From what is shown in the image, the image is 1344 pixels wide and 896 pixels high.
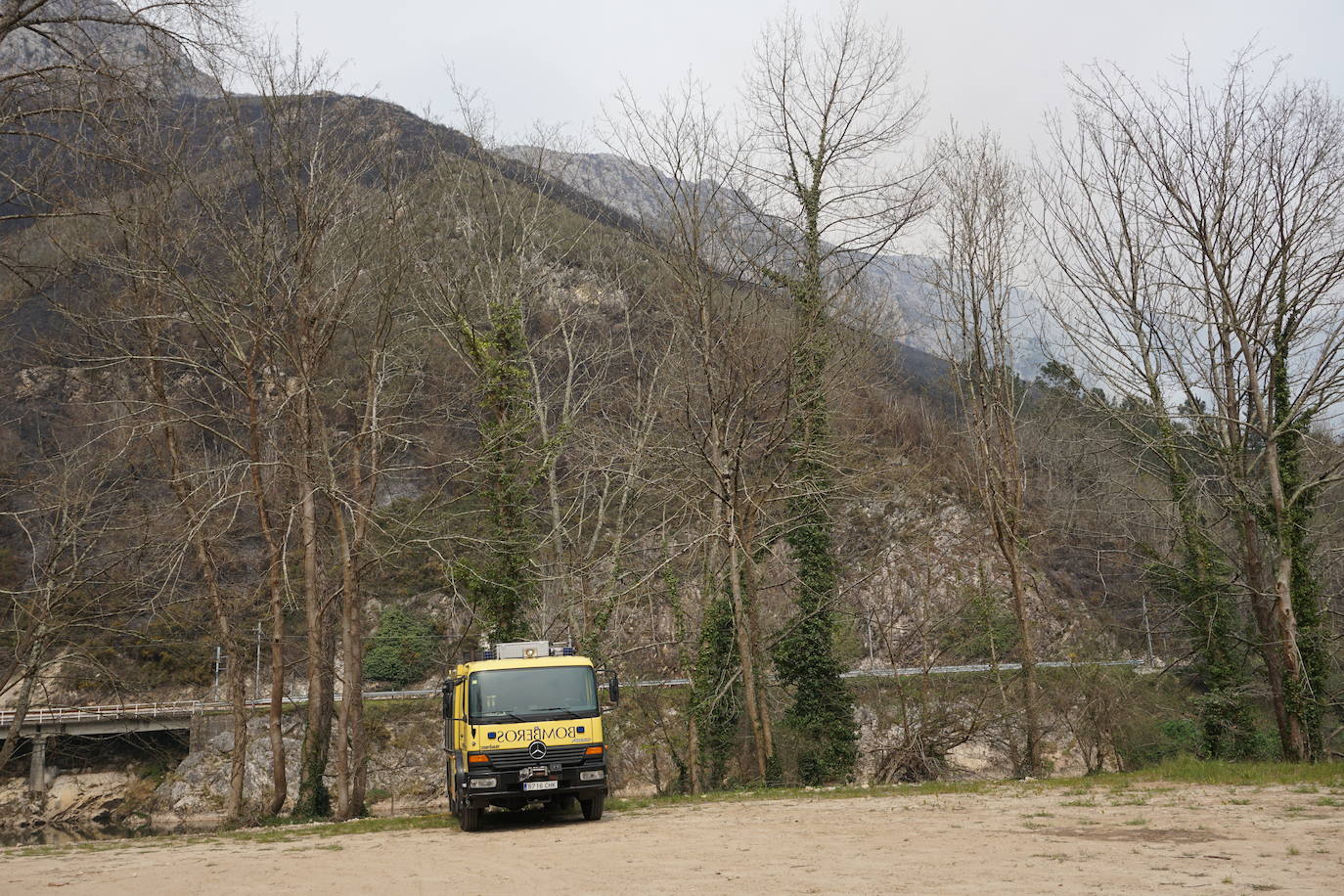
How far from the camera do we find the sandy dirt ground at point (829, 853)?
766cm

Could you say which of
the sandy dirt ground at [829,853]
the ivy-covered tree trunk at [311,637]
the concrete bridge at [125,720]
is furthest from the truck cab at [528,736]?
the concrete bridge at [125,720]

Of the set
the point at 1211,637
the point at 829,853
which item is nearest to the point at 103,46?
the point at 829,853

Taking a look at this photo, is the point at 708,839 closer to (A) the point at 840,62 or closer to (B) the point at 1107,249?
(B) the point at 1107,249

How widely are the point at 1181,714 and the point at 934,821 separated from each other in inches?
791

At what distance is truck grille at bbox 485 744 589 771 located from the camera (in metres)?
13.8

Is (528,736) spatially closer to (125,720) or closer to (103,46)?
(103,46)

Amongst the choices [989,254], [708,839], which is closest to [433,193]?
[989,254]

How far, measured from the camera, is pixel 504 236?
27.5 metres

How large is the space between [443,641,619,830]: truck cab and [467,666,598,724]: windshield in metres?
0.01

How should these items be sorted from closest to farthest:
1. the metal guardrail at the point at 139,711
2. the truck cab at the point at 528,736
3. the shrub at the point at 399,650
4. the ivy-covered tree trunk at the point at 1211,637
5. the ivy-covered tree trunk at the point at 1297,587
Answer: the truck cab at the point at 528,736
the ivy-covered tree trunk at the point at 1297,587
the ivy-covered tree trunk at the point at 1211,637
the metal guardrail at the point at 139,711
the shrub at the point at 399,650

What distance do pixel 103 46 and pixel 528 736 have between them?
9.85m

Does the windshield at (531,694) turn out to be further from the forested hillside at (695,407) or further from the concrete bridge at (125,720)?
the concrete bridge at (125,720)

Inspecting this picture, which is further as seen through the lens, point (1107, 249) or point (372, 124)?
point (372, 124)

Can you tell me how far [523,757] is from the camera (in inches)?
547
